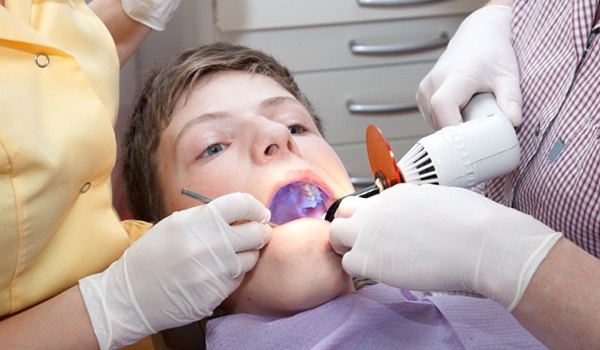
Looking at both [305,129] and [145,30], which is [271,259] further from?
[145,30]

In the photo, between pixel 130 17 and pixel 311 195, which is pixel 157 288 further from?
pixel 130 17

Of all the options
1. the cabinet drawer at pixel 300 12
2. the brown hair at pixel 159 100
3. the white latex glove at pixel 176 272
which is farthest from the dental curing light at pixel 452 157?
the cabinet drawer at pixel 300 12

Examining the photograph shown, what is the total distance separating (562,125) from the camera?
1352 millimetres

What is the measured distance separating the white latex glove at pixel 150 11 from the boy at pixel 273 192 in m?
0.22

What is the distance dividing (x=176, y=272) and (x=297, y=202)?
287mm

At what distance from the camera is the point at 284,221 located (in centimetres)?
136

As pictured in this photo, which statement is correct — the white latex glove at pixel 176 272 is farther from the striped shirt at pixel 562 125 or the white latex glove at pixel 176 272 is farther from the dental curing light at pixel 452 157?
the striped shirt at pixel 562 125

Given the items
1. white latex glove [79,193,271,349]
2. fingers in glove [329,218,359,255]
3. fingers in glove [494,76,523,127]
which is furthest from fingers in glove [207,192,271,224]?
fingers in glove [494,76,523,127]

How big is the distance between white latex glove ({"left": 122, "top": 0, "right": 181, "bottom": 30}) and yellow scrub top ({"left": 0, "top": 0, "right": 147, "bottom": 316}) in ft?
1.41

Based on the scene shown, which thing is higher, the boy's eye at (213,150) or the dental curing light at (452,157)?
the dental curing light at (452,157)

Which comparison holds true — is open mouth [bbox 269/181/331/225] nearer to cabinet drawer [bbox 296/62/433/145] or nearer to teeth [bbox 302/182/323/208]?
teeth [bbox 302/182/323/208]

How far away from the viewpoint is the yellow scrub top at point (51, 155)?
1.12 metres

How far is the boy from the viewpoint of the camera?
4.06ft

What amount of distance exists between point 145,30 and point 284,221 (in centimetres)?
73
